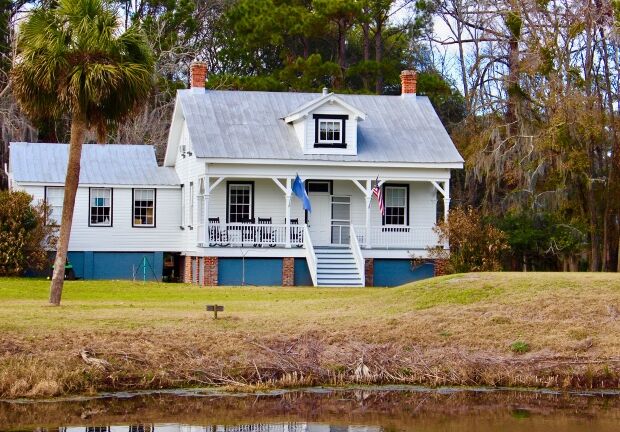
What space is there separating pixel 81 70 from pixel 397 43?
113ft

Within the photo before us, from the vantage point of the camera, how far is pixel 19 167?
43406 millimetres

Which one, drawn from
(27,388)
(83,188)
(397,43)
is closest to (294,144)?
(83,188)

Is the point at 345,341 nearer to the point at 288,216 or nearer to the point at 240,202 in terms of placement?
the point at 288,216

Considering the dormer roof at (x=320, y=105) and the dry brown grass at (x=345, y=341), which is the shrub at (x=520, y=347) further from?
the dormer roof at (x=320, y=105)

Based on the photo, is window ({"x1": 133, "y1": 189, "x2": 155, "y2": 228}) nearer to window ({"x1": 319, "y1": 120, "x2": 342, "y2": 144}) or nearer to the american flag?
window ({"x1": 319, "y1": 120, "x2": 342, "y2": 144})

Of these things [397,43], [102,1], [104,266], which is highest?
[397,43]

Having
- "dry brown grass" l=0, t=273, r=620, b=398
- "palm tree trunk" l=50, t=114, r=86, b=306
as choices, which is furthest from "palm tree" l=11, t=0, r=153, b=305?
"dry brown grass" l=0, t=273, r=620, b=398

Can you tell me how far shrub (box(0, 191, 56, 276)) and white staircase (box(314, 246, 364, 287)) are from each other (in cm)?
891

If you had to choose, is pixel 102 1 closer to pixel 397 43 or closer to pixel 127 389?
pixel 127 389

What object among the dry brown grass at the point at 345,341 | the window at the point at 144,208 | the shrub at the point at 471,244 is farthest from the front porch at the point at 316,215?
the dry brown grass at the point at 345,341

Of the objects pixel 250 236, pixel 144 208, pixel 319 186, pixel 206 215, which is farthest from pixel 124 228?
pixel 319 186

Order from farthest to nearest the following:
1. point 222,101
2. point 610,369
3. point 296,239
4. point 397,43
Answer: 1. point 397,43
2. point 222,101
3. point 296,239
4. point 610,369

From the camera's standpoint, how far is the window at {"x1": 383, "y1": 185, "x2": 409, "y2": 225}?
44.2 meters

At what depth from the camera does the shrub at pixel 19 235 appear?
3981cm
